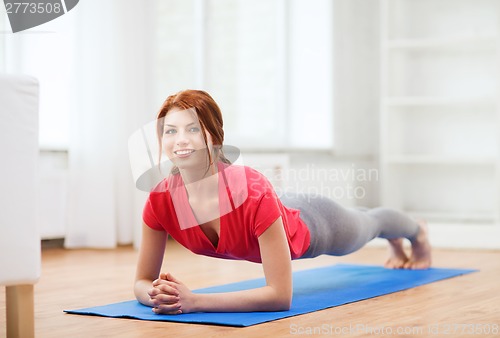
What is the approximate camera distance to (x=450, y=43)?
5.34 metres

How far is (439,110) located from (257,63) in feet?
4.33

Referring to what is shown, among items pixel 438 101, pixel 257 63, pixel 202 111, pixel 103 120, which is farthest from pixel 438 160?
pixel 202 111

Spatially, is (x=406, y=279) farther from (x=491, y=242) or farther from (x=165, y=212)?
(x=491, y=242)

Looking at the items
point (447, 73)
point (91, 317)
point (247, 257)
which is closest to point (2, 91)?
point (91, 317)

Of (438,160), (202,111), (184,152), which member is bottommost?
(438,160)

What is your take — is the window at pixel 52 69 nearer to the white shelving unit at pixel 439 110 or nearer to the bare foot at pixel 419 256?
the bare foot at pixel 419 256

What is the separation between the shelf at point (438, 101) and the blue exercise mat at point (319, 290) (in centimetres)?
202

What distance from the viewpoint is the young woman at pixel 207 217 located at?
2207 mm

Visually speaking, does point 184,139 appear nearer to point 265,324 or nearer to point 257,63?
point 265,324

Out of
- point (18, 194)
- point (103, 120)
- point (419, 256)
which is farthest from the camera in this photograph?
point (103, 120)

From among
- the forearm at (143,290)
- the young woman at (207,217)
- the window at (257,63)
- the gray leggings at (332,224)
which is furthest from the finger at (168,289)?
the window at (257,63)

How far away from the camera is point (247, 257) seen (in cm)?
243

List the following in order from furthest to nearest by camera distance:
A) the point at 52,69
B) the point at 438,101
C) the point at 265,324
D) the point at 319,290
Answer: the point at 438,101
the point at 52,69
the point at 319,290
the point at 265,324

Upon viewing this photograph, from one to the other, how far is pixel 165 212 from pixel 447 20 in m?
3.84
